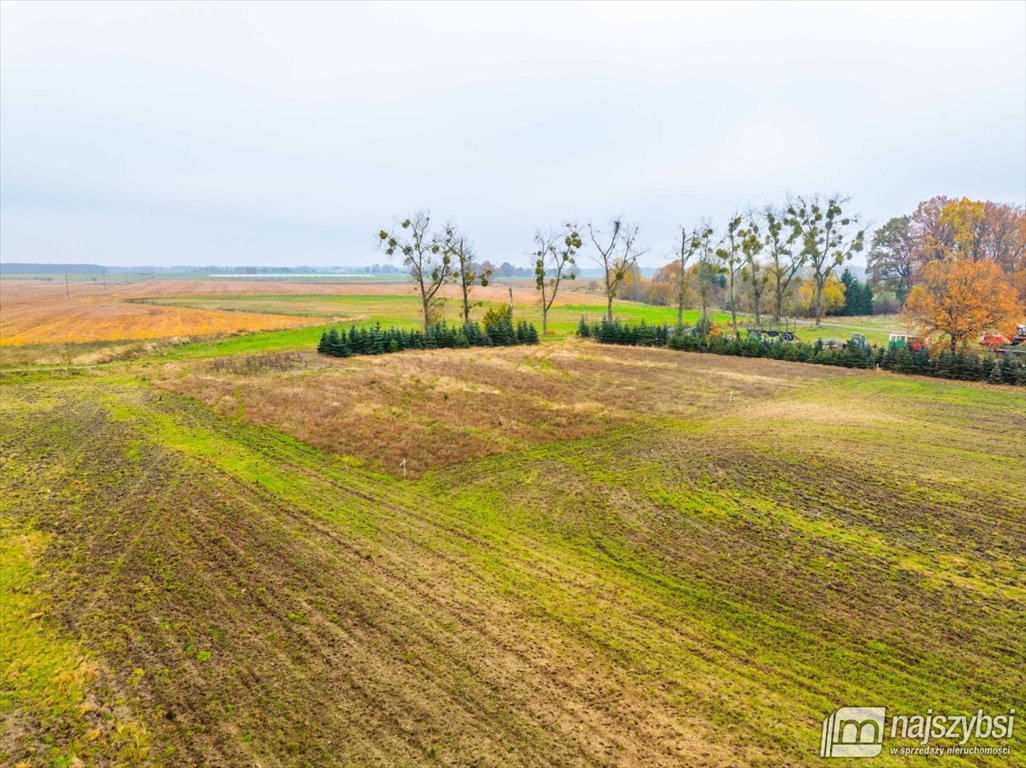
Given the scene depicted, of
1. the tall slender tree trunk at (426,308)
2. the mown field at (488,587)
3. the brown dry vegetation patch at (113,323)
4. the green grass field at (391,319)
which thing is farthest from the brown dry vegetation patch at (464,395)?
the brown dry vegetation patch at (113,323)

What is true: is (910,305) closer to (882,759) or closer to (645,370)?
(645,370)

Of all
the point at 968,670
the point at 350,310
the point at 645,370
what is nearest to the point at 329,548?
the point at 968,670

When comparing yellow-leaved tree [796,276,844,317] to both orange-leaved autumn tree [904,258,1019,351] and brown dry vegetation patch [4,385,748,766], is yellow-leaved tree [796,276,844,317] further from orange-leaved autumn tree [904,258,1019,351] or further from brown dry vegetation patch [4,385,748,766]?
brown dry vegetation patch [4,385,748,766]

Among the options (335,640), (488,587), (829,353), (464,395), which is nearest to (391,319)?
(464,395)

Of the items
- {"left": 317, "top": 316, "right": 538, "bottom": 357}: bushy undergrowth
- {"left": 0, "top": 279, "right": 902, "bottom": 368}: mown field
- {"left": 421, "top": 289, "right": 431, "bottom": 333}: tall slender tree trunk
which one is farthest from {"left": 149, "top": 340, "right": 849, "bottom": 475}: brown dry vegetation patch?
{"left": 0, "top": 279, "right": 902, "bottom": 368}: mown field

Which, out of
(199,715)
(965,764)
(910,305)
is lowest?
(965,764)

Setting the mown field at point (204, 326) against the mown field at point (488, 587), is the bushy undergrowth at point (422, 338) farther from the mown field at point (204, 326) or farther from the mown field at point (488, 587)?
the mown field at point (488, 587)
